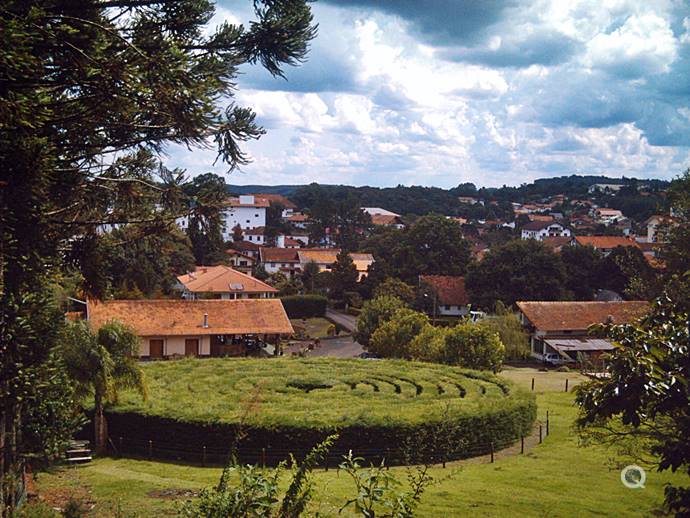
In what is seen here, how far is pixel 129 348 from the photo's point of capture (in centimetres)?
2009

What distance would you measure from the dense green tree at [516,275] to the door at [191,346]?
23.0m

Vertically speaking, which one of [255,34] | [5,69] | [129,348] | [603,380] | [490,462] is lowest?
[490,462]

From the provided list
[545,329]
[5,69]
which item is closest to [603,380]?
[5,69]

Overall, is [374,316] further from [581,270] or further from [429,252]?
[581,270]

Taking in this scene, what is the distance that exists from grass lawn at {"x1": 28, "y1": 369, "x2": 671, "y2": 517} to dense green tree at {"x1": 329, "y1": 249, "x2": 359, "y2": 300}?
42878mm

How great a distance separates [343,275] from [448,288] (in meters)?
11.4

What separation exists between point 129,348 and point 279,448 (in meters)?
5.45

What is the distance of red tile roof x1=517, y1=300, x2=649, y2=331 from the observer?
4272cm

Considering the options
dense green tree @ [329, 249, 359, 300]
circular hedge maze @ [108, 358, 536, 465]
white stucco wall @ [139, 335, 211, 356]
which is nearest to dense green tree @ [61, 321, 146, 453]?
circular hedge maze @ [108, 358, 536, 465]

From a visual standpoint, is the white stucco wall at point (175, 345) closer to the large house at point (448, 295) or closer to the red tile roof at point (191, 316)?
the red tile roof at point (191, 316)

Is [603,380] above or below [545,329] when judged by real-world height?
above

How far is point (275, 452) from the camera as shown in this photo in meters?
18.5

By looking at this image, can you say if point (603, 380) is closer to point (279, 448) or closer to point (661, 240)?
point (279, 448)

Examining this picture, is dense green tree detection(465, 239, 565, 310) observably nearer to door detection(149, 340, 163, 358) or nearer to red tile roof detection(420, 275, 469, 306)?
red tile roof detection(420, 275, 469, 306)
